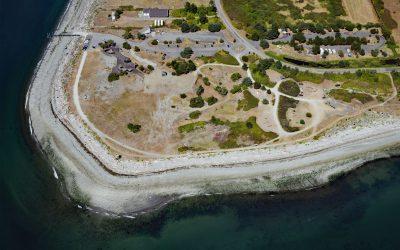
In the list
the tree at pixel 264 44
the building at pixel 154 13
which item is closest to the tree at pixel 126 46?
the building at pixel 154 13

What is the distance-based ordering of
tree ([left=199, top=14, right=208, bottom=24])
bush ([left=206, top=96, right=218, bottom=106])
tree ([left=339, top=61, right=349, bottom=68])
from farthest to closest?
1. tree ([left=199, top=14, right=208, bottom=24])
2. tree ([left=339, top=61, right=349, bottom=68])
3. bush ([left=206, top=96, right=218, bottom=106])

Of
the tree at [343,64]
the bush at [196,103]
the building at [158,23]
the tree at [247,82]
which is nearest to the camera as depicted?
the bush at [196,103]

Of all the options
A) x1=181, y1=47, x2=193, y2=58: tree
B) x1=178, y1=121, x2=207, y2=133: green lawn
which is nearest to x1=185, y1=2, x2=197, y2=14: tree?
x1=181, y1=47, x2=193, y2=58: tree

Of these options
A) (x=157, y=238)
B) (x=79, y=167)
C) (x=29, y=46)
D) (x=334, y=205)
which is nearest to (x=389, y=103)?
(x=334, y=205)

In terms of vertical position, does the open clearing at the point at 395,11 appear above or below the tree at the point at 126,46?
below

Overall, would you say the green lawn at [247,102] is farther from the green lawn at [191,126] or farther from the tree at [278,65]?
the tree at [278,65]

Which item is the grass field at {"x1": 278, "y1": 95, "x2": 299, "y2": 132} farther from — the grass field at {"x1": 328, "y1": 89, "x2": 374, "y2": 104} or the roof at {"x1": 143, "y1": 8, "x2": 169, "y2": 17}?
the roof at {"x1": 143, "y1": 8, "x2": 169, "y2": 17}

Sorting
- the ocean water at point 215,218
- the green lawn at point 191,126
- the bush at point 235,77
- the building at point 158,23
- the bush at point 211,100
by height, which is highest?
the building at point 158,23
